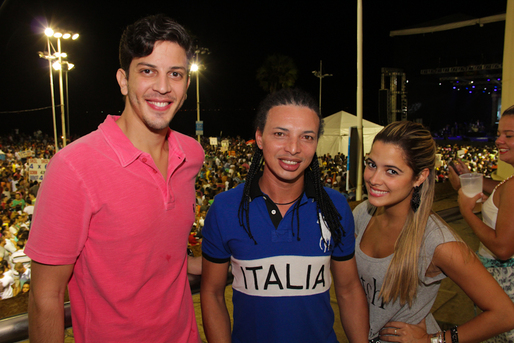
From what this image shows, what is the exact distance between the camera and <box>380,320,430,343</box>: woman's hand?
184cm

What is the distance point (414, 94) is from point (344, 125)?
62.2ft

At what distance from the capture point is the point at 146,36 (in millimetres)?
1515

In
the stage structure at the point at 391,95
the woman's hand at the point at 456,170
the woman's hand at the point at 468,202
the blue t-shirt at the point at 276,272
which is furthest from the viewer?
the stage structure at the point at 391,95

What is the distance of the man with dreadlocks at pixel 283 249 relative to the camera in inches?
68.2

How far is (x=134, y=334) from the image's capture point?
4.98ft

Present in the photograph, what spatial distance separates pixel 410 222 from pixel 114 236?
1568mm

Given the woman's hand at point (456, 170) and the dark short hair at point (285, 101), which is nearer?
the dark short hair at point (285, 101)

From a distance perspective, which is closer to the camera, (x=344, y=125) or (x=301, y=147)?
(x=301, y=147)

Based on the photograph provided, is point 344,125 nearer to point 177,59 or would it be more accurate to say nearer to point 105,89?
point 177,59

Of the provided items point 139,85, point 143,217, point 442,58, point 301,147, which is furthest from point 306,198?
point 442,58

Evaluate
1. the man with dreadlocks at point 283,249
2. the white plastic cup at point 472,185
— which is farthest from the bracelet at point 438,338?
the white plastic cup at point 472,185

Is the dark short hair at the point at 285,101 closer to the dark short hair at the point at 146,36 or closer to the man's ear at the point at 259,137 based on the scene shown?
the man's ear at the point at 259,137

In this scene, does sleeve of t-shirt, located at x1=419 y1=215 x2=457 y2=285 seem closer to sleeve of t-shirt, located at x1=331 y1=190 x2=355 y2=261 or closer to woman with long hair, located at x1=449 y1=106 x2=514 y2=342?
sleeve of t-shirt, located at x1=331 y1=190 x2=355 y2=261

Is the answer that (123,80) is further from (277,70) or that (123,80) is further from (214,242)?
(277,70)
